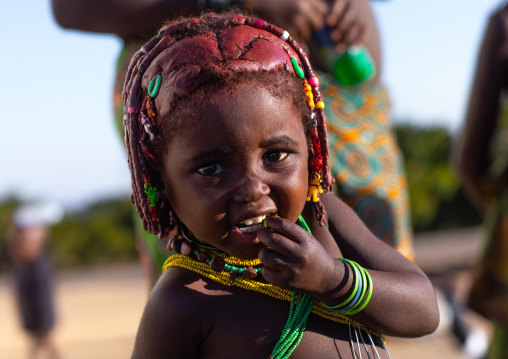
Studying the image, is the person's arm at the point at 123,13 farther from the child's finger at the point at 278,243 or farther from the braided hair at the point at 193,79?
the child's finger at the point at 278,243

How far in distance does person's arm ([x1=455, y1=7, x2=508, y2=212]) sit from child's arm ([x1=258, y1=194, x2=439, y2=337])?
70.3 inches

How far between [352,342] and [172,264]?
0.49 metres

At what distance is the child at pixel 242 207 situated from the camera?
1312 mm

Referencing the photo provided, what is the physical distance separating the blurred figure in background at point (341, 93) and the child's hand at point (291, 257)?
0.88 metres

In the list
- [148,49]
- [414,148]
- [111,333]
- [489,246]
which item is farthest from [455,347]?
[414,148]

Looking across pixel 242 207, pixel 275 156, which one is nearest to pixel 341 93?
pixel 275 156

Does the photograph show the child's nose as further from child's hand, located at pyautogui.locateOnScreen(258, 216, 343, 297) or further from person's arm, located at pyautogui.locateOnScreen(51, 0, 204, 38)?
person's arm, located at pyautogui.locateOnScreen(51, 0, 204, 38)

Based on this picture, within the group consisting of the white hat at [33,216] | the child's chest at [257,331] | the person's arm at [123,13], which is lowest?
the child's chest at [257,331]

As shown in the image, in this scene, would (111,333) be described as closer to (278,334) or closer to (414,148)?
→ (278,334)

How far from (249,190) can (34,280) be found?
7445 mm

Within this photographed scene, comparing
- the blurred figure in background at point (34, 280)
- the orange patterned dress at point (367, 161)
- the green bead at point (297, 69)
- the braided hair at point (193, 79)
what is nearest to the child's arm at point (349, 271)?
the braided hair at point (193, 79)

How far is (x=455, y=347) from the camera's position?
6938 mm

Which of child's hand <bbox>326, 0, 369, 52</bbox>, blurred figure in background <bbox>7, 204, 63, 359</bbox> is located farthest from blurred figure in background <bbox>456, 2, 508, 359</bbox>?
blurred figure in background <bbox>7, 204, 63, 359</bbox>

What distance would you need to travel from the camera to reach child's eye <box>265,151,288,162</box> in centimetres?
136
